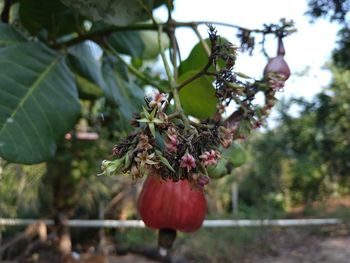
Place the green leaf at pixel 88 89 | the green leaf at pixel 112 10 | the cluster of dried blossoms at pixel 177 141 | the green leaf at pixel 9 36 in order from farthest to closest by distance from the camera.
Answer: the green leaf at pixel 88 89 → the green leaf at pixel 9 36 → the green leaf at pixel 112 10 → the cluster of dried blossoms at pixel 177 141

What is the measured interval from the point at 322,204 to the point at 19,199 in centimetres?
369

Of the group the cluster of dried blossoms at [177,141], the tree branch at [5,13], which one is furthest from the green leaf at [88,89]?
the cluster of dried blossoms at [177,141]

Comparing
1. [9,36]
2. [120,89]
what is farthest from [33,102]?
[120,89]

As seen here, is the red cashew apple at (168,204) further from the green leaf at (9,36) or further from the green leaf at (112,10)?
the green leaf at (9,36)

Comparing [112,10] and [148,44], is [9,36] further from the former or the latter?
[148,44]

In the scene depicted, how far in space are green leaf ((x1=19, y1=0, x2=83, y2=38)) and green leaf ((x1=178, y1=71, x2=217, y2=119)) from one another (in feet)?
1.02

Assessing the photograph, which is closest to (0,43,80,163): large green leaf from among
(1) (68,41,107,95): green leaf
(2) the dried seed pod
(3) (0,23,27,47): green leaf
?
(3) (0,23,27,47): green leaf

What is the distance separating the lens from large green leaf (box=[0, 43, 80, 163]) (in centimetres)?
63

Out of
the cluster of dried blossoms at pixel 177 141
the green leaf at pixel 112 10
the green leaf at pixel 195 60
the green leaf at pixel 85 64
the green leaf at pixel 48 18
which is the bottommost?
the cluster of dried blossoms at pixel 177 141

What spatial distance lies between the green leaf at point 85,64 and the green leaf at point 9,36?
158mm

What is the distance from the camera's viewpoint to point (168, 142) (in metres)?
0.44

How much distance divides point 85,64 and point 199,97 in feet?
1.40

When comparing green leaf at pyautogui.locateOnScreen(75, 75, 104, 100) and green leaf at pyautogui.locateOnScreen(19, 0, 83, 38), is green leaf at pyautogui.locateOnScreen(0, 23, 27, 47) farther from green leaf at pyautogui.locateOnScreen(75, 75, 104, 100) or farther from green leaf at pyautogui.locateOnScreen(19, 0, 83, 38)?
green leaf at pyautogui.locateOnScreen(75, 75, 104, 100)

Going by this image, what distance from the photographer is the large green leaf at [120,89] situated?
90cm
